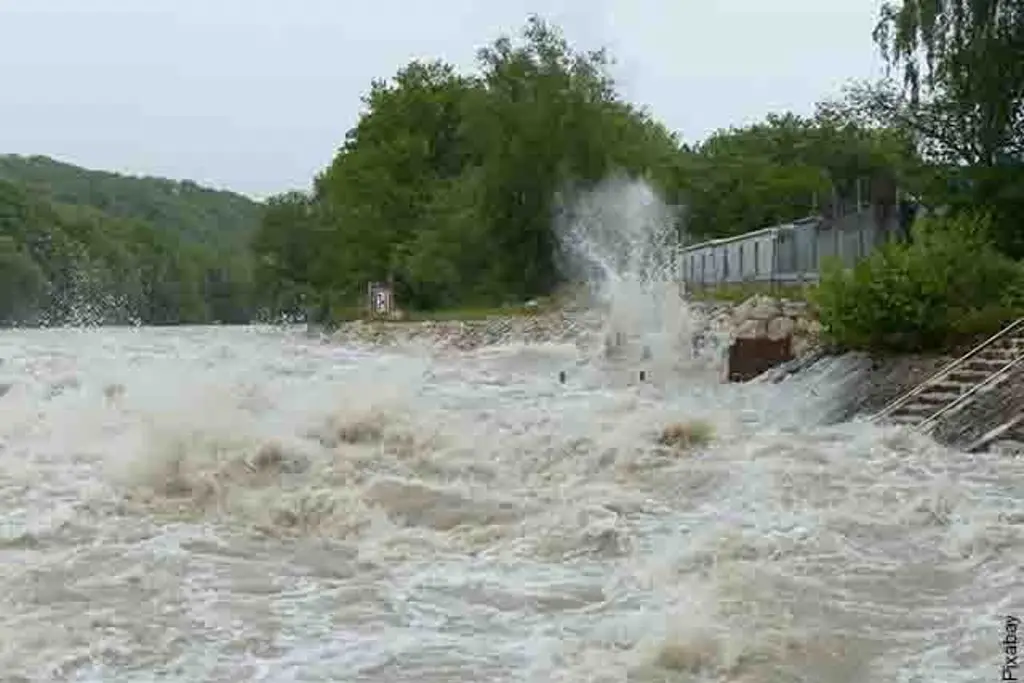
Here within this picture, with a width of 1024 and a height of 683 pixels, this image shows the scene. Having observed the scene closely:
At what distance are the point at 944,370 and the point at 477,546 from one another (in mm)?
9261

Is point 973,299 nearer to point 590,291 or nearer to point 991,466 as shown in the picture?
point 991,466

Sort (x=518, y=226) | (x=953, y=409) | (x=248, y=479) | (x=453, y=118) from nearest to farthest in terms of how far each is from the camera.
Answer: (x=248, y=479) → (x=953, y=409) → (x=518, y=226) → (x=453, y=118)

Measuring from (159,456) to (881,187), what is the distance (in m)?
20.7

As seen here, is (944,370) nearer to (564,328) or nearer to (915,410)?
(915,410)

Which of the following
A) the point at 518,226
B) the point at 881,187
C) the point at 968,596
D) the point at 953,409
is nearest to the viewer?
the point at 968,596

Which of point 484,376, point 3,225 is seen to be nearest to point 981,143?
point 484,376

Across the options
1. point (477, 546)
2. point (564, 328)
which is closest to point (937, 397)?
point (477, 546)

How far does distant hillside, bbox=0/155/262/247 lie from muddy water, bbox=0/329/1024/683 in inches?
4836

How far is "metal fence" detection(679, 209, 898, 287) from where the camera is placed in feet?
88.3

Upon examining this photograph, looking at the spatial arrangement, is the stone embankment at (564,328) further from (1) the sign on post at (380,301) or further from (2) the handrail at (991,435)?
(2) the handrail at (991,435)

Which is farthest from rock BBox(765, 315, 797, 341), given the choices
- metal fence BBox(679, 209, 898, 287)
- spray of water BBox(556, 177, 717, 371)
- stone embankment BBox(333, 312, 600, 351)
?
stone embankment BBox(333, 312, 600, 351)

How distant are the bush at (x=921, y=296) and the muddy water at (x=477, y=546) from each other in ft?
11.4

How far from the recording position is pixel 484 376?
80.8 ft

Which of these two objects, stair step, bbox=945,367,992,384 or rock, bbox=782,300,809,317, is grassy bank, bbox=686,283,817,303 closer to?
rock, bbox=782,300,809,317
